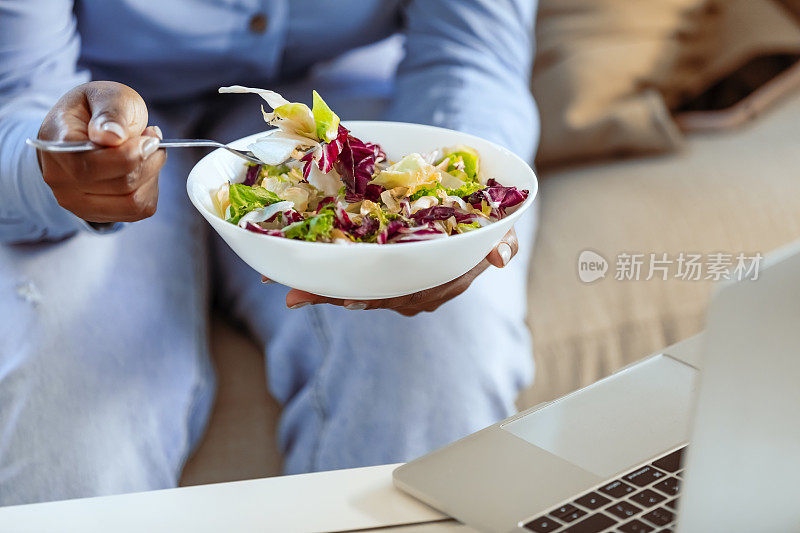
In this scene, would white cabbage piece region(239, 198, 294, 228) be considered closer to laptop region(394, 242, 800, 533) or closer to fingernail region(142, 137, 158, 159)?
fingernail region(142, 137, 158, 159)

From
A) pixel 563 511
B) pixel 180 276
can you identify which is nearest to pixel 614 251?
pixel 180 276

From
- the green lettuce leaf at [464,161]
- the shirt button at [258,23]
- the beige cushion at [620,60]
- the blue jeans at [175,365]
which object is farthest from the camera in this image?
the beige cushion at [620,60]

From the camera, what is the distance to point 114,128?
0.58m

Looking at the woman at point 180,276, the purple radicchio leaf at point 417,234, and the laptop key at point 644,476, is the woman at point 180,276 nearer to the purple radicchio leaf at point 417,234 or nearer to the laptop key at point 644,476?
the purple radicchio leaf at point 417,234

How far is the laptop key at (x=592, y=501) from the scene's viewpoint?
1.61 feet

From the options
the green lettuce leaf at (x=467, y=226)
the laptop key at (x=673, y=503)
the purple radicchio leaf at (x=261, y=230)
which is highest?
the green lettuce leaf at (x=467, y=226)

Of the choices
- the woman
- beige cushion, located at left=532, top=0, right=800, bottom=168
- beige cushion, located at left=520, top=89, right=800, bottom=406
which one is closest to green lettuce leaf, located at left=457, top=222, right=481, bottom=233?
the woman

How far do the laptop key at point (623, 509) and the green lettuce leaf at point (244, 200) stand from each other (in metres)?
0.32

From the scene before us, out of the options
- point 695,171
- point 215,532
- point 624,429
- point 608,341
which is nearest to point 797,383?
point 624,429

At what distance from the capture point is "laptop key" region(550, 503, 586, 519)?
19.0 inches

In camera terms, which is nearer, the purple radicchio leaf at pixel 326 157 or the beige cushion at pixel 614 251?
the purple radicchio leaf at pixel 326 157

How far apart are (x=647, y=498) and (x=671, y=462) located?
0.04 m

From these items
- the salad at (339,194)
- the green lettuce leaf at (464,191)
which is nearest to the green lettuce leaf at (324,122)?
the salad at (339,194)

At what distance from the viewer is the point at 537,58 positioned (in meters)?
1.35
